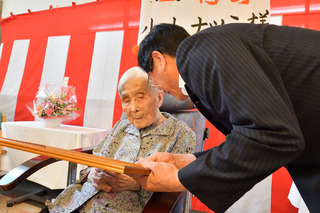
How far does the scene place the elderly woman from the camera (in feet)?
3.88

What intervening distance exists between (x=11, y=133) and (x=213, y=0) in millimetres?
2324

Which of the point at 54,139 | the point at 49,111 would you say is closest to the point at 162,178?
the point at 54,139

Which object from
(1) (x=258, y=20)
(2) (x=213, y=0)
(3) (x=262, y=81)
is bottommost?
(3) (x=262, y=81)

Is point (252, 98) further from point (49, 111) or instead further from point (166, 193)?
point (49, 111)

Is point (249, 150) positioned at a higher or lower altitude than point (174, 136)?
higher

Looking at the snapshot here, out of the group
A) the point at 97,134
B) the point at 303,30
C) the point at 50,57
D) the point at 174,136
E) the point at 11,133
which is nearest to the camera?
the point at 303,30

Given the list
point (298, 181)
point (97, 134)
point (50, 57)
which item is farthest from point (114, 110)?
point (298, 181)

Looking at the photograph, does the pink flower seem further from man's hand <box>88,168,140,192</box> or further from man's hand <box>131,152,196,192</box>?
man's hand <box>131,152,196,192</box>

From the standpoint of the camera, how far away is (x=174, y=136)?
4.40ft

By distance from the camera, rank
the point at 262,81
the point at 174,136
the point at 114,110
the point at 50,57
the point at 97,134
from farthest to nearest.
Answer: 1. the point at 50,57
2. the point at 114,110
3. the point at 97,134
4. the point at 174,136
5. the point at 262,81

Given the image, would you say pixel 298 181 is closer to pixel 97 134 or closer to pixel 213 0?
pixel 213 0

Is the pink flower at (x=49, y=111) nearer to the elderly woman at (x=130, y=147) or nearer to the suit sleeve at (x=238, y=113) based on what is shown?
the elderly woman at (x=130, y=147)

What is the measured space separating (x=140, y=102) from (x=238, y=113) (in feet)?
2.99

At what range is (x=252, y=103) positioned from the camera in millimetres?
530
